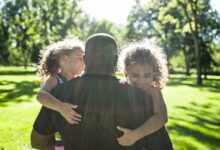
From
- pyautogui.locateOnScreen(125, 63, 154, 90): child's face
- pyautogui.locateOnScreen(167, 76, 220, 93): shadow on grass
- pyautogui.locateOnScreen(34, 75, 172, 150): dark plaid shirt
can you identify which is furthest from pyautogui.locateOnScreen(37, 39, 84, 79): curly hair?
pyautogui.locateOnScreen(167, 76, 220, 93): shadow on grass

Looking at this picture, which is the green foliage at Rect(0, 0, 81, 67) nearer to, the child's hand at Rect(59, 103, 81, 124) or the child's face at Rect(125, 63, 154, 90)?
the child's face at Rect(125, 63, 154, 90)

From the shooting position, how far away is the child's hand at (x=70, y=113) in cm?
268

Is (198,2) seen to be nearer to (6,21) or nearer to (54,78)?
(54,78)

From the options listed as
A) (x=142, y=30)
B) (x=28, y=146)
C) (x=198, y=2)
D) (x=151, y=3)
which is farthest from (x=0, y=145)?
(x=142, y=30)

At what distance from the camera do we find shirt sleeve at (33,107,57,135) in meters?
3.15

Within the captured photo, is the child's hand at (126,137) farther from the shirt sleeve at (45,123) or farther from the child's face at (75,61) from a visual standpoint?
the child's face at (75,61)

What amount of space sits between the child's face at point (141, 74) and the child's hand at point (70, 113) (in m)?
1.00

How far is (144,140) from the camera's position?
3.28 metres

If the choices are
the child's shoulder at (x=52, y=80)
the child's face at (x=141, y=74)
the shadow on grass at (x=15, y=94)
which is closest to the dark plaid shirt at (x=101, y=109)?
the child's face at (x=141, y=74)

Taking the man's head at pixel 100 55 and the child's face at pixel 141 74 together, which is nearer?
the man's head at pixel 100 55

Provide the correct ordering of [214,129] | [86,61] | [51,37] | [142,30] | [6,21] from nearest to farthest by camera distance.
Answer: [86,61], [214,129], [51,37], [142,30], [6,21]

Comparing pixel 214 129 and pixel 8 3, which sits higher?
pixel 8 3

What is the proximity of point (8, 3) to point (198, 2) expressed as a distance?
151 feet

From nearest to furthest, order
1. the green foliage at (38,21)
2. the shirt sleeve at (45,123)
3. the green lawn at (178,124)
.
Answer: the shirt sleeve at (45,123) < the green lawn at (178,124) < the green foliage at (38,21)
